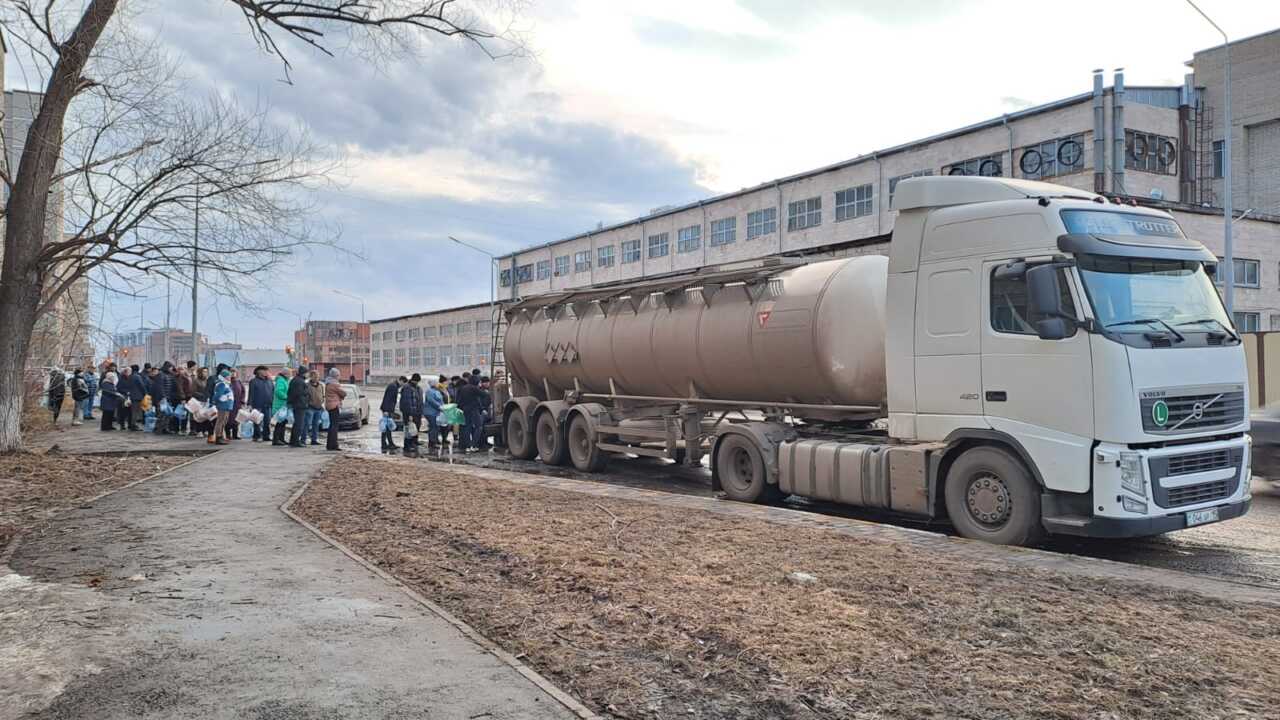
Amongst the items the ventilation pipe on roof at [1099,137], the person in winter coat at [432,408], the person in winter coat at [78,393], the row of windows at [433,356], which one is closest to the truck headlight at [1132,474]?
the person in winter coat at [432,408]

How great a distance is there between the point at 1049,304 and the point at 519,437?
13.1 meters

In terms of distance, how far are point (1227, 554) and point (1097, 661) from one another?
5.14 metres

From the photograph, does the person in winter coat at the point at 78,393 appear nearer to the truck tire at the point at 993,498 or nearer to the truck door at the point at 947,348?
the truck door at the point at 947,348

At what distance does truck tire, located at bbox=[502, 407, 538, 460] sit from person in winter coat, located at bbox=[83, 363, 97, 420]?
15.5m

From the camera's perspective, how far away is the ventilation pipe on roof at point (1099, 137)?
121 ft

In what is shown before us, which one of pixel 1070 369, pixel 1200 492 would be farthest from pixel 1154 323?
pixel 1200 492

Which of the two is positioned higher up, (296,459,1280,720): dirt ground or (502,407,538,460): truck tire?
(502,407,538,460): truck tire

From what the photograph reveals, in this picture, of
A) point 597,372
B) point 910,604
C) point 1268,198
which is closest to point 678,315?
point 597,372

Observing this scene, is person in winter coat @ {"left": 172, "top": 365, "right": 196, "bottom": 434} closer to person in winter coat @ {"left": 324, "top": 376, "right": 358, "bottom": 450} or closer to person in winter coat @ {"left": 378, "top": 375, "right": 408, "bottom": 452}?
person in winter coat @ {"left": 324, "top": 376, "right": 358, "bottom": 450}

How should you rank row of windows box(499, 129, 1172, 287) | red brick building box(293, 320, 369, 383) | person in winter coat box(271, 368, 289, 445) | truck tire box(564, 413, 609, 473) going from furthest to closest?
1. red brick building box(293, 320, 369, 383)
2. row of windows box(499, 129, 1172, 287)
3. person in winter coat box(271, 368, 289, 445)
4. truck tire box(564, 413, 609, 473)

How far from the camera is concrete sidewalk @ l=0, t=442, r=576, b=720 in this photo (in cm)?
436

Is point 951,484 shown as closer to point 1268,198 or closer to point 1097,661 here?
point 1097,661

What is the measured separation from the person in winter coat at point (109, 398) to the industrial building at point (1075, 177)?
61.8ft

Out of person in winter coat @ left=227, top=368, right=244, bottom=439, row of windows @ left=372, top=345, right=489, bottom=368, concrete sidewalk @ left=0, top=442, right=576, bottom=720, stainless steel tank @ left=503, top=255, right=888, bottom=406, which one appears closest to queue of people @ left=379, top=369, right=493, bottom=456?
person in winter coat @ left=227, top=368, right=244, bottom=439
